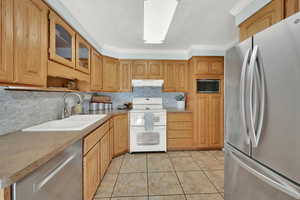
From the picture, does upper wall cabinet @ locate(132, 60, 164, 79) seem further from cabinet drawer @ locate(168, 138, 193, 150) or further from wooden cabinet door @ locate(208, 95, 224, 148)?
cabinet drawer @ locate(168, 138, 193, 150)

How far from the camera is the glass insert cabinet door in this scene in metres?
1.35

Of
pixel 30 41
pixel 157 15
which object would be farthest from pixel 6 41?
pixel 157 15

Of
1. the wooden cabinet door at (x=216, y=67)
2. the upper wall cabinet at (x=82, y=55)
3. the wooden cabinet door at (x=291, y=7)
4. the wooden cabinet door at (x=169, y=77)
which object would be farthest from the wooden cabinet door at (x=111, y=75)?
the wooden cabinet door at (x=291, y=7)

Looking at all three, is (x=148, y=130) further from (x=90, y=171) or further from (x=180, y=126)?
(x=90, y=171)

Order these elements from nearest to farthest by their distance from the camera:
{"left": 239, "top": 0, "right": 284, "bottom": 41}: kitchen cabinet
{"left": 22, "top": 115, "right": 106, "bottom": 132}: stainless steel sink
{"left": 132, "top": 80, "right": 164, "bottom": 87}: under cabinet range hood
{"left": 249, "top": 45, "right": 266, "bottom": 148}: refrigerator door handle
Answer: {"left": 249, "top": 45, "right": 266, "bottom": 148}: refrigerator door handle, {"left": 239, "top": 0, "right": 284, "bottom": 41}: kitchen cabinet, {"left": 22, "top": 115, "right": 106, "bottom": 132}: stainless steel sink, {"left": 132, "top": 80, "right": 164, "bottom": 87}: under cabinet range hood

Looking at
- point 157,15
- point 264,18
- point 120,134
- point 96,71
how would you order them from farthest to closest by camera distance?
point 120,134
point 96,71
point 157,15
point 264,18

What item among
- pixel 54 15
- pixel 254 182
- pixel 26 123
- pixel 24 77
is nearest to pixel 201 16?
pixel 54 15

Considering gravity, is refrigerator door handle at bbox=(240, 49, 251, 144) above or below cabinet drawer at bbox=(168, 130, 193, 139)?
above

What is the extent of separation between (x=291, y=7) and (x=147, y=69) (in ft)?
8.32

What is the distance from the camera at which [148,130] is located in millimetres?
2932

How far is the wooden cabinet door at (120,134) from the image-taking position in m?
2.75

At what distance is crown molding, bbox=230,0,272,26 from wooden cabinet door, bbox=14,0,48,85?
80.1 inches

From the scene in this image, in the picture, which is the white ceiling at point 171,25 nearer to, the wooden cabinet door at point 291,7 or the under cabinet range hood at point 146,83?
the wooden cabinet door at point 291,7

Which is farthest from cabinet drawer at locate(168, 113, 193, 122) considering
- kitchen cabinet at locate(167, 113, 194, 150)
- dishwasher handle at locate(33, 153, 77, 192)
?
dishwasher handle at locate(33, 153, 77, 192)
